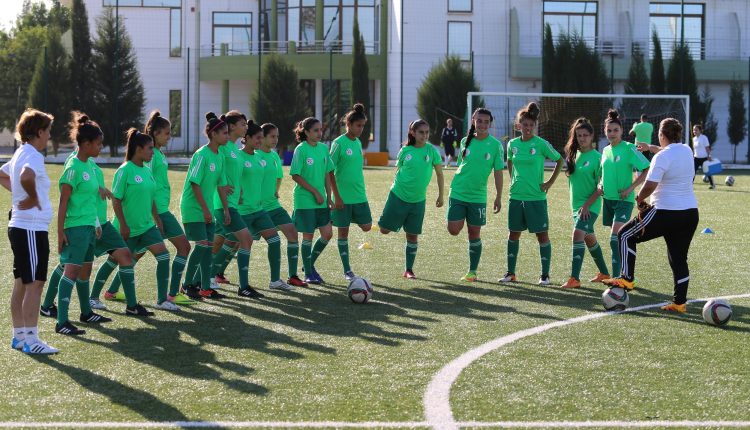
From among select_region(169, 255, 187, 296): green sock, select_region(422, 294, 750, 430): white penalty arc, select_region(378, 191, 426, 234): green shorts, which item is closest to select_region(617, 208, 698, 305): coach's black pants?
select_region(422, 294, 750, 430): white penalty arc

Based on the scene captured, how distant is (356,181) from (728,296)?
381 centimetres

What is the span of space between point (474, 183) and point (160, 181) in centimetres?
328

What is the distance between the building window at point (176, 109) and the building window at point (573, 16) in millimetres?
15691

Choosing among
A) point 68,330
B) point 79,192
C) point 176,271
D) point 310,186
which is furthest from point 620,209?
point 68,330

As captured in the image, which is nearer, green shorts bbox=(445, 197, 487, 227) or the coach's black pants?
the coach's black pants

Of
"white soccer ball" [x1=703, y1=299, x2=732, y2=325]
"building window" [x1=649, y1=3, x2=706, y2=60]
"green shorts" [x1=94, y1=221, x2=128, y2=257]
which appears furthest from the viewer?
"building window" [x1=649, y1=3, x2=706, y2=60]

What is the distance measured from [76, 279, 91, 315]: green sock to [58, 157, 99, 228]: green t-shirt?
25.6 inches

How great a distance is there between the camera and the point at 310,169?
412 inches

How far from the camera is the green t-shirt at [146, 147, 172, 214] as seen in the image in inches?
360

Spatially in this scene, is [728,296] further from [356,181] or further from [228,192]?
[228,192]

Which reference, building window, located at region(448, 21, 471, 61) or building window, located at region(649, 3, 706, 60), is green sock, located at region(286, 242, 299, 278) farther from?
building window, located at region(649, 3, 706, 60)

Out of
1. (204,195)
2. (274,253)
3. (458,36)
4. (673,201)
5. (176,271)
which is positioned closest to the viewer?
(673,201)

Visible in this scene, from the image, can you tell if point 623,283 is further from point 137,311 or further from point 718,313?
point 137,311

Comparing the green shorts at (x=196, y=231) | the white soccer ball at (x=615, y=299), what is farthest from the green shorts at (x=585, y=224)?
the green shorts at (x=196, y=231)
